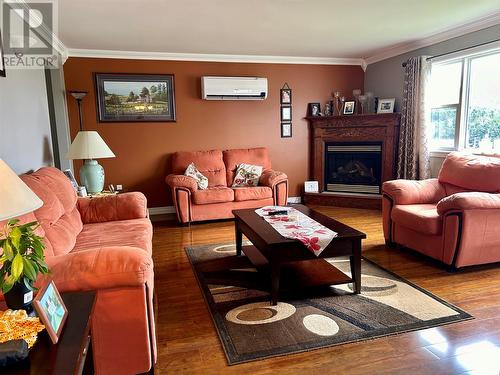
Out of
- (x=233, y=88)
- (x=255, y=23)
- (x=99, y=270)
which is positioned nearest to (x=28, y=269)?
(x=99, y=270)

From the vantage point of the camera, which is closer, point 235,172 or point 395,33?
point 395,33

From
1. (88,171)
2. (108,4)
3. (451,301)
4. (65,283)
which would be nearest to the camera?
(65,283)

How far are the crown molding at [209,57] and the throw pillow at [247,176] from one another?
1.65 metres

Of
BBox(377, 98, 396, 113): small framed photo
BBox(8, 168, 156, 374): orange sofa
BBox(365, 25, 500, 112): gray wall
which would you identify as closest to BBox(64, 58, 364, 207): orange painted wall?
BBox(365, 25, 500, 112): gray wall

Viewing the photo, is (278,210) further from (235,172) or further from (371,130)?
(371,130)

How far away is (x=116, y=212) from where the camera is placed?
320cm

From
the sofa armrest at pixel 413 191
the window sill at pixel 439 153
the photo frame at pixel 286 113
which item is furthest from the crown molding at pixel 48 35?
the window sill at pixel 439 153

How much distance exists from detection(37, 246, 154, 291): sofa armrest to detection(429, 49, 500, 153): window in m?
3.75

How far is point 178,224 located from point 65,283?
3.17 m

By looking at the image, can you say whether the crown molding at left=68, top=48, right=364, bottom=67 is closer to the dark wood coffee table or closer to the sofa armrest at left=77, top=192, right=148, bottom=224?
the sofa armrest at left=77, top=192, right=148, bottom=224

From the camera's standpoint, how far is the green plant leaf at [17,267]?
3.70ft

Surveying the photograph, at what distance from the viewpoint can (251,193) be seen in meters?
4.75

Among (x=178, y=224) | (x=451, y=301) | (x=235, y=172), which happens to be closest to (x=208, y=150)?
(x=235, y=172)

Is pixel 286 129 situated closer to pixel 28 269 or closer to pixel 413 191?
pixel 413 191
